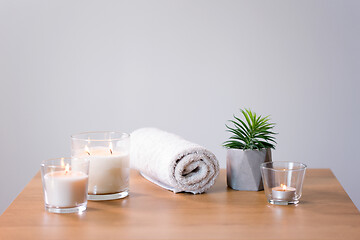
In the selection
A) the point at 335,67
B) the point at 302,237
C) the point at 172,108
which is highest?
the point at 335,67

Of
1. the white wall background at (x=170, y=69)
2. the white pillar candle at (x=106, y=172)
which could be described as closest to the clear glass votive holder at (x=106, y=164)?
the white pillar candle at (x=106, y=172)

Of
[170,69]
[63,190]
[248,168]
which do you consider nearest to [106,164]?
[63,190]

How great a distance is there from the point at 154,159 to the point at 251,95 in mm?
1279

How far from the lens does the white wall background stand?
2.30 m

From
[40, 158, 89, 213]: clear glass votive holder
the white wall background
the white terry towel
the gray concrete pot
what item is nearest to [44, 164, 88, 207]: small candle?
[40, 158, 89, 213]: clear glass votive holder

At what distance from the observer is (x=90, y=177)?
1015 millimetres

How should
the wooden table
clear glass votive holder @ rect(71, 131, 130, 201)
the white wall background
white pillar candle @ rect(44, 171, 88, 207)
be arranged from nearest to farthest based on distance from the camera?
the wooden table, white pillar candle @ rect(44, 171, 88, 207), clear glass votive holder @ rect(71, 131, 130, 201), the white wall background

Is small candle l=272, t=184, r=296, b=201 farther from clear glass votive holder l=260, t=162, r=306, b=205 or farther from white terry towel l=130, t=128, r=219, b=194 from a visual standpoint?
white terry towel l=130, t=128, r=219, b=194

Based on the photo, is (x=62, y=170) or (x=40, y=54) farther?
(x=40, y=54)

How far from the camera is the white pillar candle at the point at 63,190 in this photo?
918mm

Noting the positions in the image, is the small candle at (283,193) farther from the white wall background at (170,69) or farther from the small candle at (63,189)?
the white wall background at (170,69)

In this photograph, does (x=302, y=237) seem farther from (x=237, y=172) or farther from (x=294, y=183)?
(x=237, y=172)

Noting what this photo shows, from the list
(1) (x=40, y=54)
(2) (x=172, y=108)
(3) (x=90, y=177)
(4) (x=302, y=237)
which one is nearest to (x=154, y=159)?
(3) (x=90, y=177)

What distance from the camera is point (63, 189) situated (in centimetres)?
92
